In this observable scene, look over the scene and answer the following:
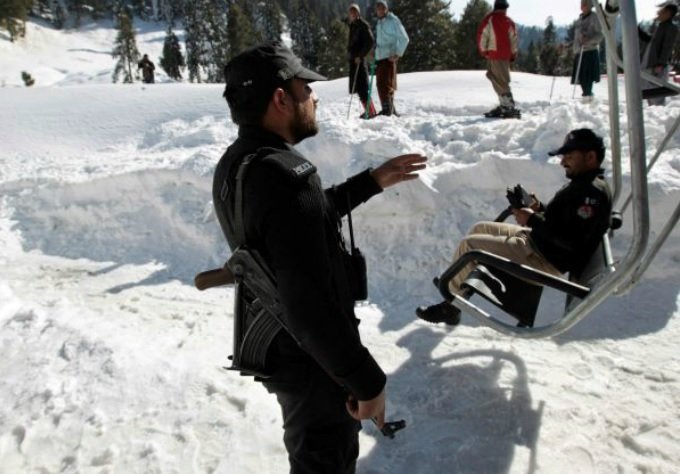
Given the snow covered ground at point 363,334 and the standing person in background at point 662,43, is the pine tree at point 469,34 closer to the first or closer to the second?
the standing person in background at point 662,43

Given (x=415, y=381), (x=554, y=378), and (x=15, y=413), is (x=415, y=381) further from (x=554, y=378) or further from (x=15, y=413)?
(x=15, y=413)

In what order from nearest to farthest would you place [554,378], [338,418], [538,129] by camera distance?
1. [338,418]
2. [554,378]
3. [538,129]

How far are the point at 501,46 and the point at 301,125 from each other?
22.5 ft

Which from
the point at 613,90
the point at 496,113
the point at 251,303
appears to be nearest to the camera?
the point at 251,303

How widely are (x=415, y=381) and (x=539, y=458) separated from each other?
0.96 metres

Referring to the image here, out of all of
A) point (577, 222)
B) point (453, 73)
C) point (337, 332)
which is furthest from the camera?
point (453, 73)

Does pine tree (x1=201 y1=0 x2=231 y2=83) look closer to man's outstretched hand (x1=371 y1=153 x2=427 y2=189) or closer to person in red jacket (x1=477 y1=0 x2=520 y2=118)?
person in red jacket (x1=477 y1=0 x2=520 y2=118)

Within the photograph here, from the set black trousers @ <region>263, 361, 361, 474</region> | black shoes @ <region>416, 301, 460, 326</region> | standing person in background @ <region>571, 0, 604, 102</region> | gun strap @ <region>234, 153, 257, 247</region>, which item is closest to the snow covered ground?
black shoes @ <region>416, 301, 460, 326</region>

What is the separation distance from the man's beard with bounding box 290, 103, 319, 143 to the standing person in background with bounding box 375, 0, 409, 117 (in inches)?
277

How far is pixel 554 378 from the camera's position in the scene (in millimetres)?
3250

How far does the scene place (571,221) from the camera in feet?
9.99

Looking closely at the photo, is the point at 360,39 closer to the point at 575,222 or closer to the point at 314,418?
the point at 575,222

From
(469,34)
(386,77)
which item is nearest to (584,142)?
(386,77)

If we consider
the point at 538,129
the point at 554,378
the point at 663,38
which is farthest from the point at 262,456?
the point at 663,38
